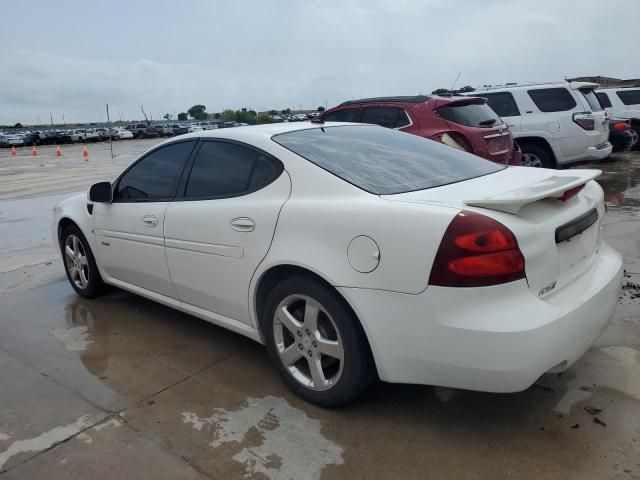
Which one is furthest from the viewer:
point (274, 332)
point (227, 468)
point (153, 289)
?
point (153, 289)

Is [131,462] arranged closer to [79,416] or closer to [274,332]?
[79,416]

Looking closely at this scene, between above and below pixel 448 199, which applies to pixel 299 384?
below

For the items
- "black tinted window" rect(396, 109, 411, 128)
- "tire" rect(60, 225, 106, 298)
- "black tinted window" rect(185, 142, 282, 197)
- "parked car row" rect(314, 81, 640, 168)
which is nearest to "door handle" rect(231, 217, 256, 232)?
"black tinted window" rect(185, 142, 282, 197)

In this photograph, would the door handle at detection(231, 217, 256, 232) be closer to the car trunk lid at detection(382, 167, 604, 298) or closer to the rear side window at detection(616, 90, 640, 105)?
the car trunk lid at detection(382, 167, 604, 298)

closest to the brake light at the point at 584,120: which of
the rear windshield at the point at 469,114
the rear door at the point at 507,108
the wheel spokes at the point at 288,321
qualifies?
the rear door at the point at 507,108

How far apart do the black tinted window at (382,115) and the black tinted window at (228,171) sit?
4.78 m

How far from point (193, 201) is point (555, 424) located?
241 cm

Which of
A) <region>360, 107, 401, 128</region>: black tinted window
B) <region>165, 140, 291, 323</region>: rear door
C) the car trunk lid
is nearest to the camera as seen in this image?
the car trunk lid

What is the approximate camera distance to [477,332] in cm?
236

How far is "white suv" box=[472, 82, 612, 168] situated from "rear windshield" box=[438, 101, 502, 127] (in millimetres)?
2233

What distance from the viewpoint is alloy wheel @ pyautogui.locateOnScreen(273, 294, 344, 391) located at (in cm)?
285

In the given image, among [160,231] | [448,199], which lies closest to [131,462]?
[160,231]

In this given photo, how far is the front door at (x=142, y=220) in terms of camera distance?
12.6 ft

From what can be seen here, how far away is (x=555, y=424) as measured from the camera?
275 centimetres
